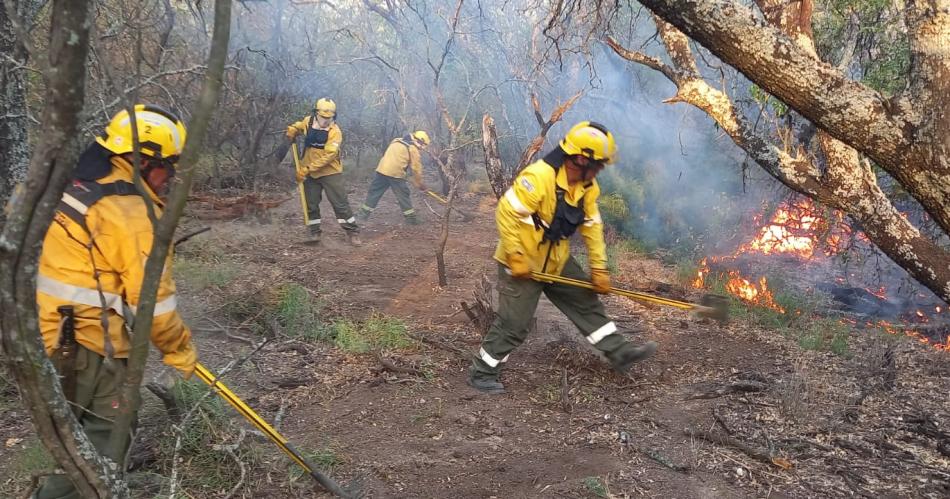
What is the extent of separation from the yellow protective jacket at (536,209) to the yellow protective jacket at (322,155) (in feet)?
15.3

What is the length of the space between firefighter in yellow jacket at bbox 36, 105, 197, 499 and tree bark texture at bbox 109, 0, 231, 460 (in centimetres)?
96

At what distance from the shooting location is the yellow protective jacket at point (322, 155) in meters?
8.40

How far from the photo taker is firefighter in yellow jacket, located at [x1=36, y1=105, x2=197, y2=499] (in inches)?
91.5

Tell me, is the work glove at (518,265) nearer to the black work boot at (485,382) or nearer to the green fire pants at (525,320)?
the green fire pants at (525,320)

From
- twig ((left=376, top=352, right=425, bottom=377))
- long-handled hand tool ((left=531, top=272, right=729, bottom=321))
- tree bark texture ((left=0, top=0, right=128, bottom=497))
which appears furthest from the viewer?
twig ((left=376, top=352, right=425, bottom=377))

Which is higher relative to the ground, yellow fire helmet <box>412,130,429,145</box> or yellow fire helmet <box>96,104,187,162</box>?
yellow fire helmet <box>412,130,429,145</box>

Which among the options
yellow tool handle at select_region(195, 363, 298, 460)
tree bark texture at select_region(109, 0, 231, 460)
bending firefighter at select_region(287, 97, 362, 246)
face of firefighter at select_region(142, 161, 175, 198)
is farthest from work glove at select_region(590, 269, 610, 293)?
bending firefighter at select_region(287, 97, 362, 246)

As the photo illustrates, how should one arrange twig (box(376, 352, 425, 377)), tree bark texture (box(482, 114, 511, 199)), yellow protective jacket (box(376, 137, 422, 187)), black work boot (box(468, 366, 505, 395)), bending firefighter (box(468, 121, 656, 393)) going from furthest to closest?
yellow protective jacket (box(376, 137, 422, 187)) → tree bark texture (box(482, 114, 511, 199)) → twig (box(376, 352, 425, 377)) → black work boot (box(468, 366, 505, 395)) → bending firefighter (box(468, 121, 656, 393))

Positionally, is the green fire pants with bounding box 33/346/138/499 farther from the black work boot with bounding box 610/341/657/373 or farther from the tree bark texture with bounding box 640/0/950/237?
the black work boot with bounding box 610/341/657/373

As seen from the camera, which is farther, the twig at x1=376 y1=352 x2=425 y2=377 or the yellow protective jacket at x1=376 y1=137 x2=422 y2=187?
the yellow protective jacket at x1=376 y1=137 x2=422 y2=187

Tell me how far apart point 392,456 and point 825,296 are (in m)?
6.35

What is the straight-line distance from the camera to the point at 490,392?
4.53m

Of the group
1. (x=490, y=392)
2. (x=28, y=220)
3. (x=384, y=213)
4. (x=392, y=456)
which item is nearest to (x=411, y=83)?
(x=384, y=213)

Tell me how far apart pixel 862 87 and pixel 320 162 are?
693 cm
